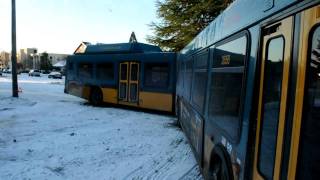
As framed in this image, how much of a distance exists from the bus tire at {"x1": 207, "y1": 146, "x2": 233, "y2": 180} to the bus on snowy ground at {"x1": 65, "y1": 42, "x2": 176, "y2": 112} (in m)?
10.3

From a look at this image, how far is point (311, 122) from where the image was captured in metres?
2.37

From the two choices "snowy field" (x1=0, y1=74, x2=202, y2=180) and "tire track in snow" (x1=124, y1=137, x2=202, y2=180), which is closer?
"tire track in snow" (x1=124, y1=137, x2=202, y2=180)

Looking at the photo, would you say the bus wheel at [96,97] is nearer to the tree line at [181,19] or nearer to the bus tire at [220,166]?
the tree line at [181,19]

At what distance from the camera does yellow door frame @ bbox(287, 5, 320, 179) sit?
2.43 meters

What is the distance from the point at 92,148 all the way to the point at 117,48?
32.8 ft

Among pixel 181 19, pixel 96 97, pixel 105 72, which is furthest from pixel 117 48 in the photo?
pixel 181 19

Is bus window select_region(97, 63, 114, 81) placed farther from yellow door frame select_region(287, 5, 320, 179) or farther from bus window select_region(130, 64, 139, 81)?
yellow door frame select_region(287, 5, 320, 179)

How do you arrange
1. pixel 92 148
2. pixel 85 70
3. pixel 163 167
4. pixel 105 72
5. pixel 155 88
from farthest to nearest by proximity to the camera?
pixel 85 70, pixel 105 72, pixel 155 88, pixel 92 148, pixel 163 167

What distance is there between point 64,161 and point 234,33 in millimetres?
4622

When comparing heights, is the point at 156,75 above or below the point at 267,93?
below

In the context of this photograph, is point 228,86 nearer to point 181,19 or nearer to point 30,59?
point 181,19

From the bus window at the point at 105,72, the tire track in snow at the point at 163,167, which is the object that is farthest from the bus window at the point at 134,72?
the tire track in snow at the point at 163,167

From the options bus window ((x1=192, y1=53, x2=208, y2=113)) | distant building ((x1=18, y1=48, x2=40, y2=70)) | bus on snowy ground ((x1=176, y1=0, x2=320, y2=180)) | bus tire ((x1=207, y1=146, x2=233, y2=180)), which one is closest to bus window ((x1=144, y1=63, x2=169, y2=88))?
bus window ((x1=192, y1=53, x2=208, y2=113))

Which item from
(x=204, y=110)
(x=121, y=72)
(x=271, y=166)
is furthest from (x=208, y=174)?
(x=121, y=72)
